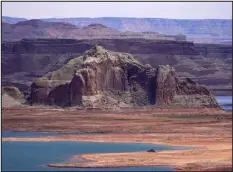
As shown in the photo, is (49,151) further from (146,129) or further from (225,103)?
(225,103)

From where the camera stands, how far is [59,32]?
618 ft

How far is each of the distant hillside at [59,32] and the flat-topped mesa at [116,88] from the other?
302 feet

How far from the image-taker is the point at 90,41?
138 metres

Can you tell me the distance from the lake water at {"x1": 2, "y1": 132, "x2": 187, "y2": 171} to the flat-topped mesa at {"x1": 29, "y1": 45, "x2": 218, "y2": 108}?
25.9 m

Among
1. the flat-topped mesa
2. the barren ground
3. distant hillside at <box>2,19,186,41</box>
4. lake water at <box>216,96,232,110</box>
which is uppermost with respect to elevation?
distant hillside at <box>2,19,186,41</box>

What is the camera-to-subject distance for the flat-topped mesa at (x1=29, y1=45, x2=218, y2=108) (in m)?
73.5

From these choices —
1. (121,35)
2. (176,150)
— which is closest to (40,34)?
(121,35)

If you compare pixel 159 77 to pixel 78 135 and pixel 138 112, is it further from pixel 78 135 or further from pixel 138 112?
pixel 78 135

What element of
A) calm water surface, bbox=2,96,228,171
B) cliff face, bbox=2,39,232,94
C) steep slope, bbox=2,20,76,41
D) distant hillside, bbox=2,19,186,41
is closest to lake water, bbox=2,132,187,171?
calm water surface, bbox=2,96,228,171

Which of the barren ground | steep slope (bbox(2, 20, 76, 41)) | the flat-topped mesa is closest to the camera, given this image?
the barren ground

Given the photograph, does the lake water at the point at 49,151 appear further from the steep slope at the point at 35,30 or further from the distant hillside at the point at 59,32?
the distant hillside at the point at 59,32

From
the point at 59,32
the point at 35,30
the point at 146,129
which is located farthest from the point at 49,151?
the point at 59,32

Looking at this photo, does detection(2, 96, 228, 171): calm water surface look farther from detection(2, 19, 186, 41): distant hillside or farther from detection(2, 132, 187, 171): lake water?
detection(2, 19, 186, 41): distant hillside

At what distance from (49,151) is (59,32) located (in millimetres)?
146886
